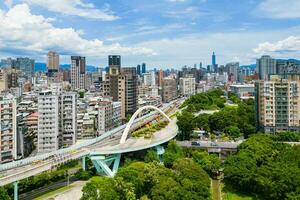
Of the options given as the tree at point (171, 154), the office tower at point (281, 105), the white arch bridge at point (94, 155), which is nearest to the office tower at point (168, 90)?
the white arch bridge at point (94, 155)

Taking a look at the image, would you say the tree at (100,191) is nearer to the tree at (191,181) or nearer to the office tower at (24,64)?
the tree at (191,181)

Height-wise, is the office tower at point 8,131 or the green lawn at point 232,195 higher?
the office tower at point 8,131

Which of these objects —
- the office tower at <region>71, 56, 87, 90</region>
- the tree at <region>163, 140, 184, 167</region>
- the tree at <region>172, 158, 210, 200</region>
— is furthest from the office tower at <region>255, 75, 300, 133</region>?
the office tower at <region>71, 56, 87, 90</region>

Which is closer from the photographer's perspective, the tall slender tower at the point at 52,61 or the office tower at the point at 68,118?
the office tower at the point at 68,118

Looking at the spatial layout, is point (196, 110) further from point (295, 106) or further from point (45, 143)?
point (45, 143)

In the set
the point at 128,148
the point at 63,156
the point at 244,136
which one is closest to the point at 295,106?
the point at 244,136

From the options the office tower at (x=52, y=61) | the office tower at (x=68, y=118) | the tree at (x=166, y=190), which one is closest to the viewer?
the tree at (x=166, y=190)
